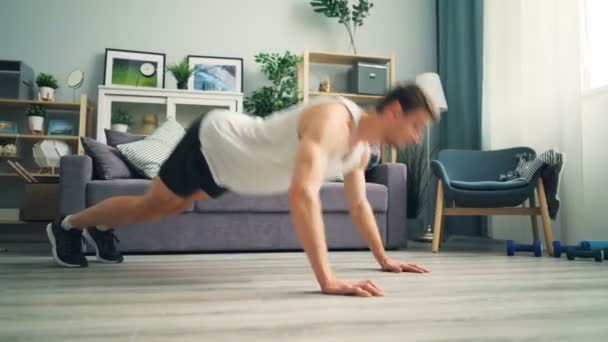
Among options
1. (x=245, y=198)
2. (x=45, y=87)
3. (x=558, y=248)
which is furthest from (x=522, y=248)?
(x=45, y=87)

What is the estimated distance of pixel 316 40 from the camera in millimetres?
4539

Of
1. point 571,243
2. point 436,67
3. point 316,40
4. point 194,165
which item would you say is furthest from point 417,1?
point 194,165

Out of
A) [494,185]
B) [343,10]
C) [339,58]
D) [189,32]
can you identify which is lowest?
[494,185]

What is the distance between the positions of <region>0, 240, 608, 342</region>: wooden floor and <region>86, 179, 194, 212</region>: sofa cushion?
549mm

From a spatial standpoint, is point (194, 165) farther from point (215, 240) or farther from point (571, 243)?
point (571, 243)

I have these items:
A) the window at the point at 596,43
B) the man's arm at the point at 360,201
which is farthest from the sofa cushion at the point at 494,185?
the man's arm at the point at 360,201

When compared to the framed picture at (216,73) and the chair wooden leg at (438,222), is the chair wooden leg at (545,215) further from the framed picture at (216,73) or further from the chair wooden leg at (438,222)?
the framed picture at (216,73)

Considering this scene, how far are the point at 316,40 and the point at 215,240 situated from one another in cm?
258

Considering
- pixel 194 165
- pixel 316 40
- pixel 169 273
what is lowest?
Answer: pixel 169 273

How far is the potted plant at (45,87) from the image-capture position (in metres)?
3.75

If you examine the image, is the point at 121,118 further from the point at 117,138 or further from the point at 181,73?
the point at 117,138

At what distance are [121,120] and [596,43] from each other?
3.56m

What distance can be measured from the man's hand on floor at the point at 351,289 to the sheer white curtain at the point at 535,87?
2.19 meters

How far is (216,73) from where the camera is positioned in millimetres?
4262
